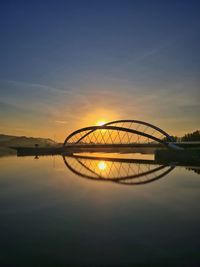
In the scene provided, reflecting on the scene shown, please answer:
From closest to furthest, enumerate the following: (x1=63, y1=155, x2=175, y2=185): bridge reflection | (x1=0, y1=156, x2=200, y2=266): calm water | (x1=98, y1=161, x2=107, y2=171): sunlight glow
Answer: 1. (x1=0, y1=156, x2=200, y2=266): calm water
2. (x1=63, y1=155, x2=175, y2=185): bridge reflection
3. (x1=98, y1=161, x2=107, y2=171): sunlight glow

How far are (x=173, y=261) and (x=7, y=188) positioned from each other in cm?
1676

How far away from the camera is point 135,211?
13.2m

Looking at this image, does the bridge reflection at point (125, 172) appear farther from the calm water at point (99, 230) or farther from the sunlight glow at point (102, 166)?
the calm water at point (99, 230)

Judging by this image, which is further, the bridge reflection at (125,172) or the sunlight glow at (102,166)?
the sunlight glow at (102,166)

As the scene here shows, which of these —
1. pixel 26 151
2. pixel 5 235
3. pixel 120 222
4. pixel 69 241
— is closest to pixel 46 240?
pixel 69 241

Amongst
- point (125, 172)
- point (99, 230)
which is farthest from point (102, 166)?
point (99, 230)

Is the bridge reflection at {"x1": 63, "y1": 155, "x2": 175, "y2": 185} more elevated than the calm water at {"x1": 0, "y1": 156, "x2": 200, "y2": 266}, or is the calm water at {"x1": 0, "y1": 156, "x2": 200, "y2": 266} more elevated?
the bridge reflection at {"x1": 63, "y1": 155, "x2": 175, "y2": 185}

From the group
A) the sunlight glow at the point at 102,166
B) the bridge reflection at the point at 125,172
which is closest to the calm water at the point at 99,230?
the bridge reflection at the point at 125,172

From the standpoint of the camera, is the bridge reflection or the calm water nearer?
the calm water


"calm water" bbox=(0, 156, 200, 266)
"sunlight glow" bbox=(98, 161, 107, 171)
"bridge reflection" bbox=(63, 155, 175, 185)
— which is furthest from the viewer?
"sunlight glow" bbox=(98, 161, 107, 171)

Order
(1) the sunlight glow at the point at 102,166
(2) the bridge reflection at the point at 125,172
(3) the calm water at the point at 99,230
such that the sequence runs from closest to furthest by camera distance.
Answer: (3) the calm water at the point at 99,230, (2) the bridge reflection at the point at 125,172, (1) the sunlight glow at the point at 102,166

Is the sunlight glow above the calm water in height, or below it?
above

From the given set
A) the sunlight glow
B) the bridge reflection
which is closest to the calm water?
the bridge reflection

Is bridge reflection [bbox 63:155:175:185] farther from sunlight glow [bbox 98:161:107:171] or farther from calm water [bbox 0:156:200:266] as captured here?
calm water [bbox 0:156:200:266]
